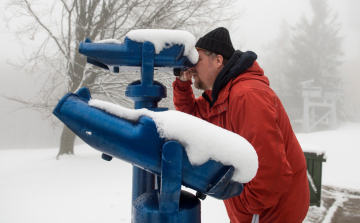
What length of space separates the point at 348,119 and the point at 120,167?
3373 cm

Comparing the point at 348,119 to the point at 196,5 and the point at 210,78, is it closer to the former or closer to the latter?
the point at 196,5

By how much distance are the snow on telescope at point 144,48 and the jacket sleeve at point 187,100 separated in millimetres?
760

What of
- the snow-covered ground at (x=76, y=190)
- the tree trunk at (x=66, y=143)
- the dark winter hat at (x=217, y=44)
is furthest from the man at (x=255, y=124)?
the tree trunk at (x=66, y=143)

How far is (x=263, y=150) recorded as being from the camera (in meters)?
1.08

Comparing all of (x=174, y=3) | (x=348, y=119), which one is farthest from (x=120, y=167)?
(x=348, y=119)

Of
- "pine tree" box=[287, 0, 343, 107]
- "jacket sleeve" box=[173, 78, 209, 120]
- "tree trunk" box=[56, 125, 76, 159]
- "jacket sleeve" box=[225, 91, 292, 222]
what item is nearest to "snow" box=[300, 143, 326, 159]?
"jacket sleeve" box=[173, 78, 209, 120]

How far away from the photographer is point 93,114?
0.68 meters

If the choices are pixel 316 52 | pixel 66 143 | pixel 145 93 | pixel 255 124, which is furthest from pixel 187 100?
pixel 316 52

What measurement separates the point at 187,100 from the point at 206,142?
3.87ft

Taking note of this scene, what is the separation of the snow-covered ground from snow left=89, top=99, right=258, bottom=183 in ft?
12.2

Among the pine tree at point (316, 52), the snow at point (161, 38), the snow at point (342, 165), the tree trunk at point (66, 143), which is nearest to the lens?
the snow at point (161, 38)

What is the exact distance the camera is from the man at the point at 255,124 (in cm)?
108

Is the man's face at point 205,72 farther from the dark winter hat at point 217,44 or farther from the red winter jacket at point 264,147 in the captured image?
the red winter jacket at point 264,147

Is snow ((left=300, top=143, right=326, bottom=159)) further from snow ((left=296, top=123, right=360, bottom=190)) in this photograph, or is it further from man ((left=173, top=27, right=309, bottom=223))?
man ((left=173, top=27, right=309, bottom=223))
